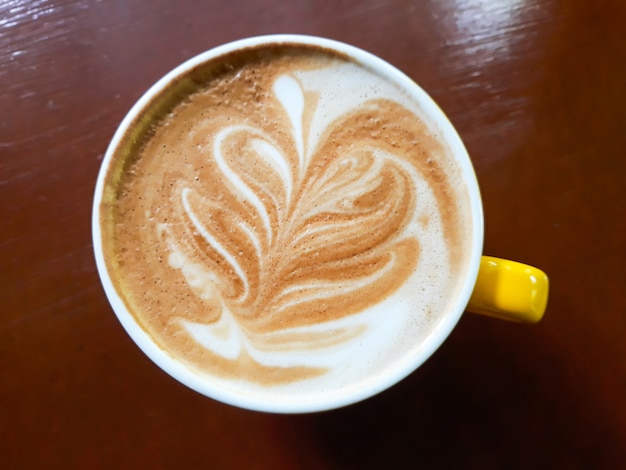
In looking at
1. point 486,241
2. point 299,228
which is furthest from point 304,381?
point 486,241

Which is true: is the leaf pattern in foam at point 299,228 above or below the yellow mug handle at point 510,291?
above

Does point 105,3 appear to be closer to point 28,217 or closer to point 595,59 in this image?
point 28,217

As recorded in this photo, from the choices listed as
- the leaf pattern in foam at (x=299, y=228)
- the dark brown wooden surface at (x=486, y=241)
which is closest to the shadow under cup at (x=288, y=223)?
the leaf pattern in foam at (x=299, y=228)

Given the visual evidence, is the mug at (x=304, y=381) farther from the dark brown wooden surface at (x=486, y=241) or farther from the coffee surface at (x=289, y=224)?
the dark brown wooden surface at (x=486, y=241)

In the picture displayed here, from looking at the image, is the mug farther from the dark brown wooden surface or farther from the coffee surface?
the dark brown wooden surface

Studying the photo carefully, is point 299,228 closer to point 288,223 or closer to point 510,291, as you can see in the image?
point 288,223

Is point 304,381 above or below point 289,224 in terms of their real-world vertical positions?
below

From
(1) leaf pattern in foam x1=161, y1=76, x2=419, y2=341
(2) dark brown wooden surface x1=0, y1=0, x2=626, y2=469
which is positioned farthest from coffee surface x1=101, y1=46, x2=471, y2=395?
(2) dark brown wooden surface x1=0, y1=0, x2=626, y2=469
